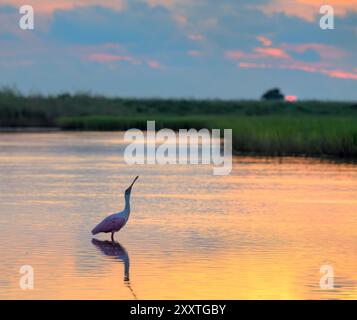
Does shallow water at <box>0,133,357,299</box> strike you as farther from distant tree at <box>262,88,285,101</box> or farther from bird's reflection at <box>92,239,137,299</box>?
distant tree at <box>262,88,285,101</box>

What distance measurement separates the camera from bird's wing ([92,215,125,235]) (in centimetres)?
1191

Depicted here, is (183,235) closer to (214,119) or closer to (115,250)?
(115,250)

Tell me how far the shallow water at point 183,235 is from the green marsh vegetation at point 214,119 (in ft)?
19.8

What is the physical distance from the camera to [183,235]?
12344mm

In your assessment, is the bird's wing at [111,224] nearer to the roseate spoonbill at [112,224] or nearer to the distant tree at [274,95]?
the roseate spoonbill at [112,224]

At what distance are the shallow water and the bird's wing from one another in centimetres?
16

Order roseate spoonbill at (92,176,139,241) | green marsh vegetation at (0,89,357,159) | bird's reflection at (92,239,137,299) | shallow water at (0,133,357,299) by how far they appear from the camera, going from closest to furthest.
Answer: shallow water at (0,133,357,299) → bird's reflection at (92,239,137,299) → roseate spoonbill at (92,176,139,241) → green marsh vegetation at (0,89,357,159)

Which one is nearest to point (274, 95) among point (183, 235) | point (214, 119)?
point (214, 119)

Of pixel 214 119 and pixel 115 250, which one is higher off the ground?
pixel 214 119

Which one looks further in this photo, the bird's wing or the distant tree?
the distant tree

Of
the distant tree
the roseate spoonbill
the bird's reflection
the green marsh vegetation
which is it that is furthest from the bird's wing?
the distant tree

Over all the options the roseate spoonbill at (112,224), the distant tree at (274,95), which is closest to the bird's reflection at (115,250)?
the roseate spoonbill at (112,224)

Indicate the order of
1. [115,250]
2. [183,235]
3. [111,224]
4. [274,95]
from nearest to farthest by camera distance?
1. [115,250]
2. [111,224]
3. [183,235]
4. [274,95]

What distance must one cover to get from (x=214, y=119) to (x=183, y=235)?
3967 centimetres
